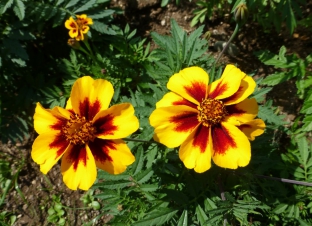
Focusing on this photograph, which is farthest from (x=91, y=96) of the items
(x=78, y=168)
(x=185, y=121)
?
(x=185, y=121)

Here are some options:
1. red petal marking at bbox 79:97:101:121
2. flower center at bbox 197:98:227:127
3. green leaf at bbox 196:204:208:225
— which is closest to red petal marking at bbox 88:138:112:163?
red petal marking at bbox 79:97:101:121

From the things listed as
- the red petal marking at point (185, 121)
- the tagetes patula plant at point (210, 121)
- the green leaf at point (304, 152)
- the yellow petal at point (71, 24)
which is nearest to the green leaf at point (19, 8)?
the yellow petal at point (71, 24)

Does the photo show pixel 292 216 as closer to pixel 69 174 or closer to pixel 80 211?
pixel 69 174

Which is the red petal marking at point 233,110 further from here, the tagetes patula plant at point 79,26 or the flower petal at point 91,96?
the tagetes patula plant at point 79,26

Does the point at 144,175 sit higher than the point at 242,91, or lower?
lower

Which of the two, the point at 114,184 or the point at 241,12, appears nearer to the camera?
the point at 241,12

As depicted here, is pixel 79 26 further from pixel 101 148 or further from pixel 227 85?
pixel 227 85

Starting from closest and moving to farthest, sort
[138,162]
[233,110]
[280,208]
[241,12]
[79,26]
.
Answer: [233,110] → [241,12] → [138,162] → [280,208] → [79,26]
